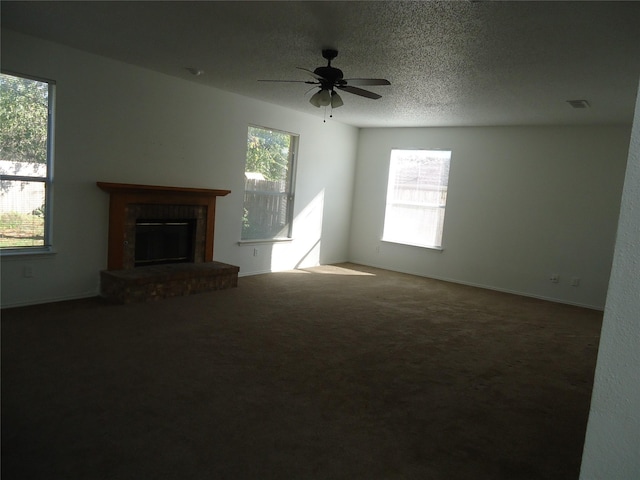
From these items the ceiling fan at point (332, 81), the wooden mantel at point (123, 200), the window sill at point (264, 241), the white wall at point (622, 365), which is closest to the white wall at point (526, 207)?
the window sill at point (264, 241)

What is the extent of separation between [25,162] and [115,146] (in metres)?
0.86

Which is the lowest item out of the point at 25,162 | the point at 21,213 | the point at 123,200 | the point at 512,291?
the point at 512,291

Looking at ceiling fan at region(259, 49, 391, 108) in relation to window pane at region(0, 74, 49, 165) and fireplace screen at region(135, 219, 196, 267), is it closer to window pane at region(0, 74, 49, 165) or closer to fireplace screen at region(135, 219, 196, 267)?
fireplace screen at region(135, 219, 196, 267)

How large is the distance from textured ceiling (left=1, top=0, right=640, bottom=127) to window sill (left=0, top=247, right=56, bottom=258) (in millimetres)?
1960

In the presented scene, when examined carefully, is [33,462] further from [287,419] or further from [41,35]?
[41,35]

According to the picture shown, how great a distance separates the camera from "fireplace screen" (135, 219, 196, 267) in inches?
203

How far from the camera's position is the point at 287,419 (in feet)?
8.29

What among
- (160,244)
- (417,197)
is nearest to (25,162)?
(160,244)

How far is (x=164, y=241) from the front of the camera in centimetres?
539

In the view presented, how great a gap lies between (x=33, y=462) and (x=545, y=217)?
252 inches

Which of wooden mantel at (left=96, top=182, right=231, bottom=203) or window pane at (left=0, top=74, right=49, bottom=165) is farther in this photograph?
wooden mantel at (left=96, top=182, right=231, bottom=203)

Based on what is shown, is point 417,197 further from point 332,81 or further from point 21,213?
point 21,213

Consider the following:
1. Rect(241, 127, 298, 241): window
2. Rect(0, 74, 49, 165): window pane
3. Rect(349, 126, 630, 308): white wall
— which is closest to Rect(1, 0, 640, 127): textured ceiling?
Rect(0, 74, 49, 165): window pane

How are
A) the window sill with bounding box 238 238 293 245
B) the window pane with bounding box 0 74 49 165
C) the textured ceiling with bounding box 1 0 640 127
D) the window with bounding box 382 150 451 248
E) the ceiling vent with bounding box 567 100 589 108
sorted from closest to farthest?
the textured ceiling with bounding box 1 0 640 127 → the window pane with bounding box 0 74 49 165 → the ceiling vent with bounding box 567 100 589 108 → the window sill with bounding box 238 238 293 245 → the window with bounding box 382 150 451 248
